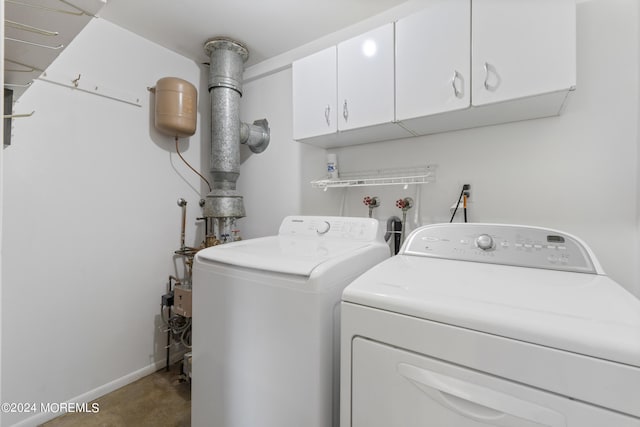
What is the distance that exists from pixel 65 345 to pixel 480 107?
2727 mm

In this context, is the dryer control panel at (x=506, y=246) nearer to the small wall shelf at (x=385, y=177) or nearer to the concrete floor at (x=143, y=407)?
the small wall shelf at (x=385, y=177)

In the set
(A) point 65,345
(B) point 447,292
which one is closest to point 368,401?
(B) point 447,292

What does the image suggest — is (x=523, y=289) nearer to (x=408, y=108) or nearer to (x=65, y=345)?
(x=408, y=108)

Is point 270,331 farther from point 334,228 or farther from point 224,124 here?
point 224,124

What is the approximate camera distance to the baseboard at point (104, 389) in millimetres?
1689

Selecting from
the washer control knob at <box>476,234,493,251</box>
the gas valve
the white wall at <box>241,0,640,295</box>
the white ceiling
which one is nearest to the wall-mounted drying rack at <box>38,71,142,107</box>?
the white ceiling

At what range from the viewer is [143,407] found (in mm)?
1861

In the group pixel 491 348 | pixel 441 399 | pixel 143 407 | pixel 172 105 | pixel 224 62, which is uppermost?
pixel 224 62

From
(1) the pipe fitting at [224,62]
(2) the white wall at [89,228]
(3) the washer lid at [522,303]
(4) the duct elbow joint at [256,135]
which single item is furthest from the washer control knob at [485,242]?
(2) the white wall at [89,228]

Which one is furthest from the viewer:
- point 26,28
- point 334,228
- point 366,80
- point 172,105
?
point 172,105

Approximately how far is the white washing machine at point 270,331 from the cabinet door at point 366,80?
0.71 meters

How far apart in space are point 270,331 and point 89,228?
1.62m

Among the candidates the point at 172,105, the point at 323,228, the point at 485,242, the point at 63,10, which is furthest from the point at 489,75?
the point at 172,105

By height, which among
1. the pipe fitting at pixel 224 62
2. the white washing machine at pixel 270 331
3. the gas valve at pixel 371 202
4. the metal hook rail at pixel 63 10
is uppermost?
the pipe fitting at pixel 224 62
